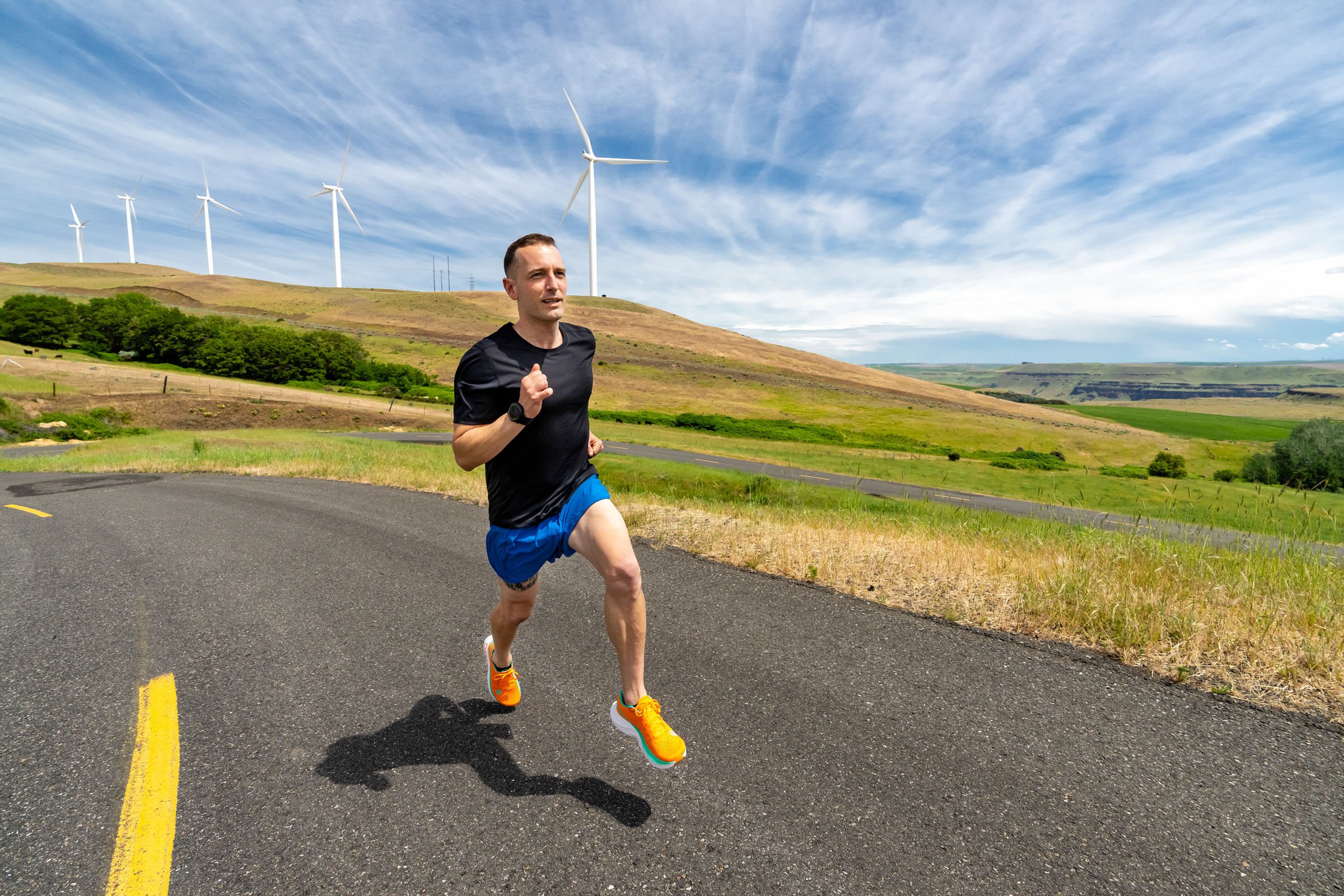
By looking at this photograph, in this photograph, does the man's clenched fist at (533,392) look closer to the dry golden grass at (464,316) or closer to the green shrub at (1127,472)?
the green shrub at (1127,472)

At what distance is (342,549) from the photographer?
7.63 metres

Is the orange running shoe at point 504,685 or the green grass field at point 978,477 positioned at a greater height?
the orange running shoe at point 504,685

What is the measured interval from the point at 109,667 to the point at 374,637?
166 cm

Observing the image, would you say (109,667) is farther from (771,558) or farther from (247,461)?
(247,461)

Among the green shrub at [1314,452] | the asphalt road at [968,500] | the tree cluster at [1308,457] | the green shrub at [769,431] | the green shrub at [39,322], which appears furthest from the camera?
the green shrub at [39,322]

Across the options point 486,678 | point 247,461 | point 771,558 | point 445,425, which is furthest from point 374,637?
point 445,425

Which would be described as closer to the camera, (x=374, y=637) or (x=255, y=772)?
(x=255, y=772)

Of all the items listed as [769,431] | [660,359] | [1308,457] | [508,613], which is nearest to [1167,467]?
[1308,457]

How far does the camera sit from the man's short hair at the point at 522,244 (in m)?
3.38

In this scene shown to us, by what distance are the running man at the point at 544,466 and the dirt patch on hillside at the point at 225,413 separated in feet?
142

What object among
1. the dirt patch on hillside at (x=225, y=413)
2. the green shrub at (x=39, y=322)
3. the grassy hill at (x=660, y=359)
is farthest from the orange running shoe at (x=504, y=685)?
the green shrub at (x=39, y=322)

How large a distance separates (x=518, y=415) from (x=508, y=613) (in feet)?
4.43

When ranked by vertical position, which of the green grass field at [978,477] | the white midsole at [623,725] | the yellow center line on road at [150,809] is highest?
the white midsole at [623,725]

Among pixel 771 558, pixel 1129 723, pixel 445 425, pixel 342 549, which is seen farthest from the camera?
pixel 445 425
